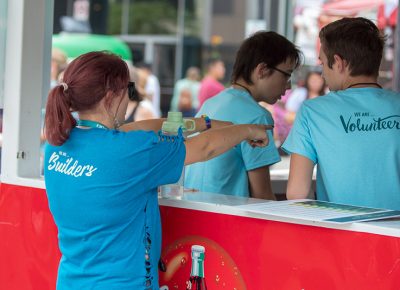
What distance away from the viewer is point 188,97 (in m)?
14.1

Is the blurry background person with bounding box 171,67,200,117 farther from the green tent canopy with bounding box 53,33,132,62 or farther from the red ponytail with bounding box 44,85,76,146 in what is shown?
the red ponytail with bounding box 44,85,76,146

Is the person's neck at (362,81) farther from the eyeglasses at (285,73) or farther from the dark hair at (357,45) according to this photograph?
the eyeglasses at (285,73)

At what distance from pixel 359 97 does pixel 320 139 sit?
0.19m

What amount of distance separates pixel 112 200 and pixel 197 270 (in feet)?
1.37

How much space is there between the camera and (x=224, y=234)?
2.63m

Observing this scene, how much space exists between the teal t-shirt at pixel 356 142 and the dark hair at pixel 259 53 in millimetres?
726

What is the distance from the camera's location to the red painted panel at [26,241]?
3.09m

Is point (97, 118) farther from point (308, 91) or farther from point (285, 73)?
point (308, 91)

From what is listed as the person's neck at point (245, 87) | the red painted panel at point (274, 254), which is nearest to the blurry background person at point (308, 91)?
the person's neck at point (245, 87)

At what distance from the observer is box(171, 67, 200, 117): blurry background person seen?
13766mm

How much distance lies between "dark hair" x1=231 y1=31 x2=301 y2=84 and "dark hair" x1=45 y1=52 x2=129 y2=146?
3.49ft

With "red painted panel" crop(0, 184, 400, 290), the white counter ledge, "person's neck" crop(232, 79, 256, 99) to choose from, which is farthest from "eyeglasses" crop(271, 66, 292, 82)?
"red painted panel" crop(0, 184, 400, 290)

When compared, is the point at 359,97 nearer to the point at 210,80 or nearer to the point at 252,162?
the point at 252,162

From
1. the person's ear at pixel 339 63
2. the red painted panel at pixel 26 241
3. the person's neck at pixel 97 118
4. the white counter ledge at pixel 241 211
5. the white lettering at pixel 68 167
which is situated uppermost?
the person's ear at pixel 339 63
